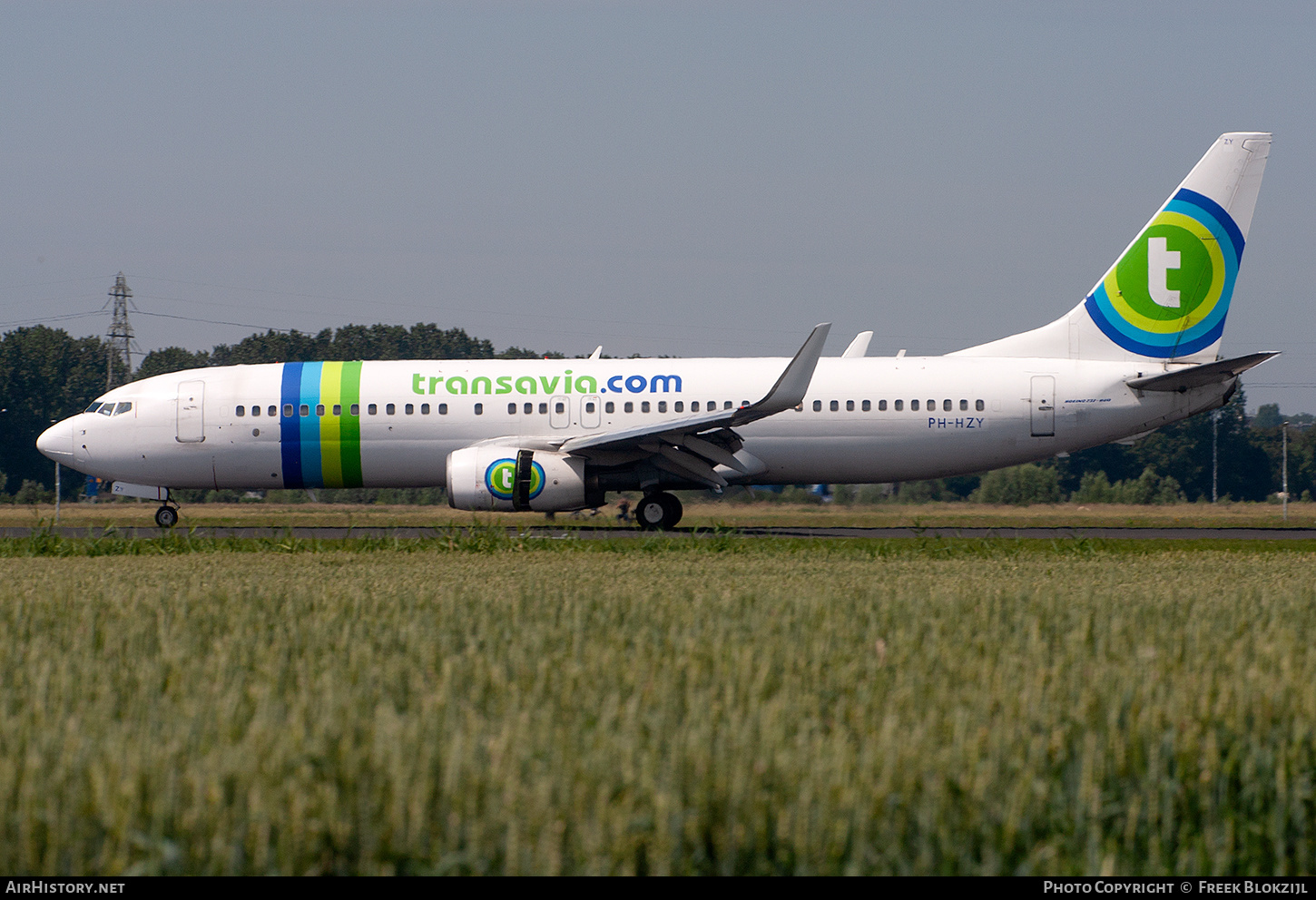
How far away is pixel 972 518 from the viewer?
31.3 metres

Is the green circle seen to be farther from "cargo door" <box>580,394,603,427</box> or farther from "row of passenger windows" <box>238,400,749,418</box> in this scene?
"cargo door" <box>580,394,603,427</box>

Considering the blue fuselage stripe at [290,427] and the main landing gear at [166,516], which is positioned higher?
the blue fuselage stripe at [290,427]

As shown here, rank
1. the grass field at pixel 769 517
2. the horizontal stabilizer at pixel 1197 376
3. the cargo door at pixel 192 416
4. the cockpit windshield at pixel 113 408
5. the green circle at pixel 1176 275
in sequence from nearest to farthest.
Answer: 1. the horizontal stabilizer at pixel 1197 376
2. the green circle at pixel 1176 275
3. the cargo door at pixel 192 416
4. the cockpit windshield at pixel 113 408
5. the grass field at pixel 769 517

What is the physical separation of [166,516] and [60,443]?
9.72 feet

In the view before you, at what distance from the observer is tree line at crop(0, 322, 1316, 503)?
73.2 meters

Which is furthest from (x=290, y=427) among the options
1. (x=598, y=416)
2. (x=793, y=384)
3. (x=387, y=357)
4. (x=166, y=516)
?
(x=387, y=357)

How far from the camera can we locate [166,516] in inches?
1062

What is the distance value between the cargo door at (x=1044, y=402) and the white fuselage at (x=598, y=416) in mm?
25

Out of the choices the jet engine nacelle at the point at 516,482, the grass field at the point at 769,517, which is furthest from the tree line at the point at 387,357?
the jet engine nacelle at the point at 516,482

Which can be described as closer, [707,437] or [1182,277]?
[707,437]

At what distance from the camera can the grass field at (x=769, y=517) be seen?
1126 inches

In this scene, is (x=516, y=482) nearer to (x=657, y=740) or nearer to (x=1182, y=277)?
(x=1182, y=277)

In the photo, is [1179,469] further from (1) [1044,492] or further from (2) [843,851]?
(2) [843,851]

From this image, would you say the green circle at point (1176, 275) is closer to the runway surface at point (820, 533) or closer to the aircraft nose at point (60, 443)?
the runway surface at point (820, 533)
